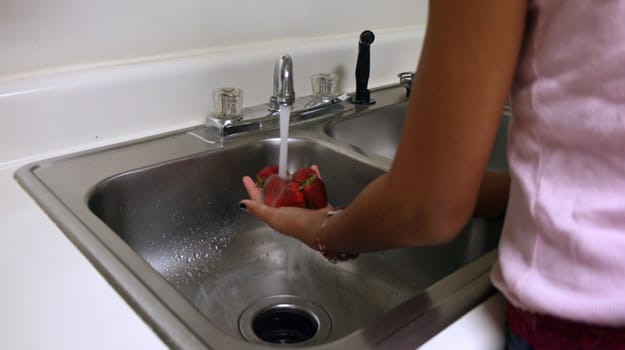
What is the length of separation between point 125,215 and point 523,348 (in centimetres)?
56

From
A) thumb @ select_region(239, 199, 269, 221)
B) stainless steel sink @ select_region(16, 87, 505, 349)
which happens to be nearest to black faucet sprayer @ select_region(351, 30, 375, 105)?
stainless steel sink @ select_region(16, 87, 505, 349)

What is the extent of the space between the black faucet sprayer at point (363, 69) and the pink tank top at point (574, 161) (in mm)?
693

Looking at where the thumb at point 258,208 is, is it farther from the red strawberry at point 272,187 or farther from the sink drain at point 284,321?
the sink drain at point 284,321

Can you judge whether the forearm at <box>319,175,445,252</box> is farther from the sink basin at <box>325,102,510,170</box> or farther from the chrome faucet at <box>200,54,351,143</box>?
the sink basin at <box>325,102,510,170</box>

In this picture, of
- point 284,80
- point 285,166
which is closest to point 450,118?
point 285,166

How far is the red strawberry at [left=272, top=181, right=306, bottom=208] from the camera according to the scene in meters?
0.71

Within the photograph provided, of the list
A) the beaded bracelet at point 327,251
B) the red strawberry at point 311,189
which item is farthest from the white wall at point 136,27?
the beaded bracelet at point 327,251

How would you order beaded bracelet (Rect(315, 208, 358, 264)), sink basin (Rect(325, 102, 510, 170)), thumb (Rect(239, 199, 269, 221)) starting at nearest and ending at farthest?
beaded bracelet (Rect(315, 208, 358, 264))
thumb (Rect(239, 199, 269, 221))
sink basin (Rect(325, 102, 510, 170))

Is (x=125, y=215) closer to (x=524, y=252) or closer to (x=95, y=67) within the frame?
(x=95, y=67)

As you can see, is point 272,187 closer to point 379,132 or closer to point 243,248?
point 243,248

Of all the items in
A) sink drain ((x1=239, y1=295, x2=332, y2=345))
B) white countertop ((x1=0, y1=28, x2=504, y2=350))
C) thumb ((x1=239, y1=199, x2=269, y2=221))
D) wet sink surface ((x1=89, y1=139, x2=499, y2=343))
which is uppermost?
white countertop ((x1=0, y1=28, x2=504, y2=350))

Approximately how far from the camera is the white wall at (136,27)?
2.50 feet

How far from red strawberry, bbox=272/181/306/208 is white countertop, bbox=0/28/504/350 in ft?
0.86

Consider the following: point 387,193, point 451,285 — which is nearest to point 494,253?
point 451,285
